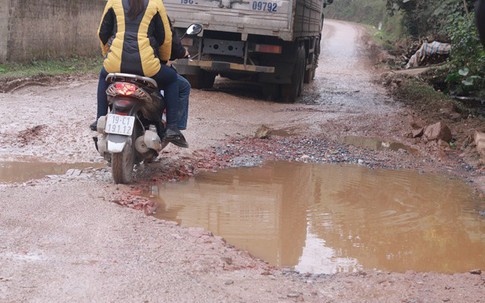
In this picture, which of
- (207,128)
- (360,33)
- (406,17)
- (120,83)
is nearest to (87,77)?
(207,128)

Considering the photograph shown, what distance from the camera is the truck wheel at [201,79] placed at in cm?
1352

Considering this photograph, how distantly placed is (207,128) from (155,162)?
2.30 meters

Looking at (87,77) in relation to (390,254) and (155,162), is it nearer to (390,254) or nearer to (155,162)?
(155,162)

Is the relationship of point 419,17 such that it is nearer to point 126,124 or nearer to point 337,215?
point 337,215

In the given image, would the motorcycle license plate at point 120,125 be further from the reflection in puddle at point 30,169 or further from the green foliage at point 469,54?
the green foliage at point 469,54

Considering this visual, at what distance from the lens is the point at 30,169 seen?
6.52 metres

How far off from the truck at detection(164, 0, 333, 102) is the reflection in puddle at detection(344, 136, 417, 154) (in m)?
3.40

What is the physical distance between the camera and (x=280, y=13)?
1210 cm

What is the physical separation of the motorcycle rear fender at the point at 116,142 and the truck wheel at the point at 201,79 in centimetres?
776

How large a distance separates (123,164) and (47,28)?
36.7 ft

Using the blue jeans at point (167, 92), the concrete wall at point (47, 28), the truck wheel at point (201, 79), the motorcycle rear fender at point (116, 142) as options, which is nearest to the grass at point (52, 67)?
the concrete wall at point (47, 28)

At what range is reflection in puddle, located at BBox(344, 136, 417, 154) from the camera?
8812mm

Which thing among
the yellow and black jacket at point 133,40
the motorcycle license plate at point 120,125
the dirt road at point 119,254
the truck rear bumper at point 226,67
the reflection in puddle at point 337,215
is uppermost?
the yellow and black jacket at point 133,40

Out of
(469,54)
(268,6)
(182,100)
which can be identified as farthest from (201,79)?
(182,100)
